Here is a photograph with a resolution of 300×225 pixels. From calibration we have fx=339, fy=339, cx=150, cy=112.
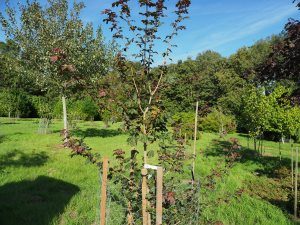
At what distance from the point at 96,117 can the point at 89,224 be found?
31.7 m

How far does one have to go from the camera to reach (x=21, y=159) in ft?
37.4

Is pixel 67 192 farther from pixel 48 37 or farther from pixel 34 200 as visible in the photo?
pixel 48 37

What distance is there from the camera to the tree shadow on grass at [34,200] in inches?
239

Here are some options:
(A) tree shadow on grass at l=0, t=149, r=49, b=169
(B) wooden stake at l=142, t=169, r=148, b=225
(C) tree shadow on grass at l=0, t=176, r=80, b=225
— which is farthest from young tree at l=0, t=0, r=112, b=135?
(B) wooden stake at l=142, t=169, r=148, b=225

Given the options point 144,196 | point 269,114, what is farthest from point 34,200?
point 269,114

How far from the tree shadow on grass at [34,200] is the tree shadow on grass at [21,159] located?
1.75 metres

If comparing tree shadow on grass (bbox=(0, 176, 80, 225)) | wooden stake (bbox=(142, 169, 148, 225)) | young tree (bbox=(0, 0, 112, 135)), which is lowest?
tree shadow on grass (bbox=(0, 176, 80, 225))

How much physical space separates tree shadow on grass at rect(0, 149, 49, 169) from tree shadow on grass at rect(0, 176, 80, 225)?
68.9 inches

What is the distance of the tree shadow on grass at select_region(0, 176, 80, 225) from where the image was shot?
6070mm

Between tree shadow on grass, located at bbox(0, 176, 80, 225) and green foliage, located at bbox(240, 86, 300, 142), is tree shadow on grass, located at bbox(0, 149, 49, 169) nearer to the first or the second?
tree shadow on grass, located at bbox(0, 176, 80, 225)

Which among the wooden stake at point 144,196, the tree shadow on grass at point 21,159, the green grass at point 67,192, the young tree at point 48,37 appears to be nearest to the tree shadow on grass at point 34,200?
the green grass at point 67,192

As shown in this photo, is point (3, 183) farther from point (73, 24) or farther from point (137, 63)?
point (73, 24)

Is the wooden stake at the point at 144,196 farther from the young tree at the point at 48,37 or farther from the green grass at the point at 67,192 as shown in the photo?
the young tree at the point at 48,37

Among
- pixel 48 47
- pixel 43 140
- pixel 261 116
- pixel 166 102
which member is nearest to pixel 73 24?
pixel 48 47
